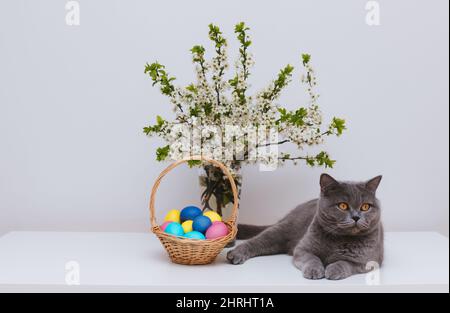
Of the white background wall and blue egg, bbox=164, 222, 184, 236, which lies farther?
the white background wall

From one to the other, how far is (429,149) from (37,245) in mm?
1454

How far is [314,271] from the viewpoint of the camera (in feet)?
5.01

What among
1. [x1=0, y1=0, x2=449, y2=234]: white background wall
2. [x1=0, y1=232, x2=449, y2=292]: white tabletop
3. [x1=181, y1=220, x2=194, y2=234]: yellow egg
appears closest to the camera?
[x1=0, y1=232, x2=449, y2=292]: white tabletop

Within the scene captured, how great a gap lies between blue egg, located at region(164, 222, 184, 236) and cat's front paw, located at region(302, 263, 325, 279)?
0.36 meters

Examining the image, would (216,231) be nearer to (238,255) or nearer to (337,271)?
(238,255)

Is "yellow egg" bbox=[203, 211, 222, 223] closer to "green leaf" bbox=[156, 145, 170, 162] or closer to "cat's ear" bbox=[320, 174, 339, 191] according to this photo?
"green leaf" bbox=[156, 145, 170, 162]

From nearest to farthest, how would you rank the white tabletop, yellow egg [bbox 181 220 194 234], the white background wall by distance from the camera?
the white tabletop
yellow egg [bbox 181 220 194 234]
the white background wall

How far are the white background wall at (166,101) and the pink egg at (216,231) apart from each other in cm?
49

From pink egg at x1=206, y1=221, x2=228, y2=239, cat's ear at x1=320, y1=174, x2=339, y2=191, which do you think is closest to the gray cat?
cat's ear at x1=320, y1=174, x2=339, y2=191

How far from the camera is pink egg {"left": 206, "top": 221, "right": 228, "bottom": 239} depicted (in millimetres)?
1617

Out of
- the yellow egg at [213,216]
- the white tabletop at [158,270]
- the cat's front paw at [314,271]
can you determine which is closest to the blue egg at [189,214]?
the yellow egg at [213,216]

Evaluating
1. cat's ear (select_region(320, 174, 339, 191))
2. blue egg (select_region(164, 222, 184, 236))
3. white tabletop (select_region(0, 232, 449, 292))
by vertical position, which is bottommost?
white tabletop (select_region(0, 232, 449, 292))

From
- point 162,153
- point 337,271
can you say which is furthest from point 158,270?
point 337,271

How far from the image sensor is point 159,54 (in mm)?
2080
